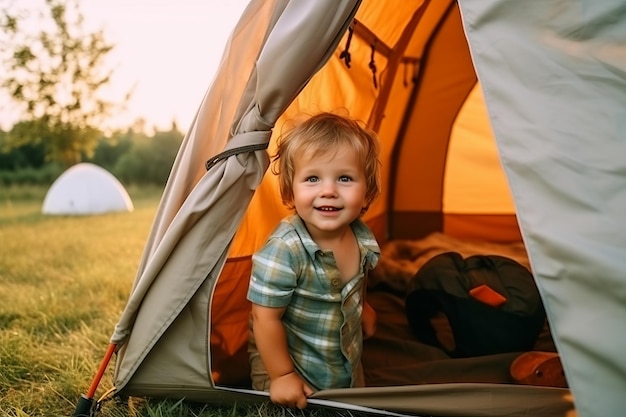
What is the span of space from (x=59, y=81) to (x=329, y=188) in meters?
14.7

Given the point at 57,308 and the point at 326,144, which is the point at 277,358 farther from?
the point at 57,308

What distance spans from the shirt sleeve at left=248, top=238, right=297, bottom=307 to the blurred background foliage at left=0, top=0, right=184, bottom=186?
13.0m

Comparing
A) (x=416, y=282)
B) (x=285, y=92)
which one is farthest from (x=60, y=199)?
(x=285, y=92)

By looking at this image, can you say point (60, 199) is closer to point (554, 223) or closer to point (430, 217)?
point (430, 217)

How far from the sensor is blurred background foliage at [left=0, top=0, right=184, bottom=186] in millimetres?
14453

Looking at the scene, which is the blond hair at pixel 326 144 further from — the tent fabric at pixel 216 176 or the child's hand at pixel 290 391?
the child's hand at pixel 290 391

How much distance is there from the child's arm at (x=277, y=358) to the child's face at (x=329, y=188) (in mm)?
287

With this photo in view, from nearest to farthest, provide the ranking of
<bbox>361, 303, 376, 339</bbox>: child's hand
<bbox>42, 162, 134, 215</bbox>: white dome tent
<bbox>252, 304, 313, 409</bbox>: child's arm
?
<bbox>252, 304, 313, 409</bbox>: child's arm
<bbox>361, 303, 376, 339</bbox>: child's hand
<bbox>42, 162, 134, 215</bbox>: white dome tent

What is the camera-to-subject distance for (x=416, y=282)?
269 centimetres

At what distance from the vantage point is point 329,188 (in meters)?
1.85

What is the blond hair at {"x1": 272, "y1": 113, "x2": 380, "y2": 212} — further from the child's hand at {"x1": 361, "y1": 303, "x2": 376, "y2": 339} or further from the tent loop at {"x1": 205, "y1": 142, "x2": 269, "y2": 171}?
the child's hand at {"x1": 361, "y1": 303, "x2": 376, "y2": 339}

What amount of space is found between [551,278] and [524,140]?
1.01 feet

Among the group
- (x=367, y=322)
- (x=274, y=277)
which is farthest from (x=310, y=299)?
(x=367, y=322)

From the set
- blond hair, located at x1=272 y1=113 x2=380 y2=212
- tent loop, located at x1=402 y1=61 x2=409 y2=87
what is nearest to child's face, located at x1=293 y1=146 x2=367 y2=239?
blond hair, located at x1=272 y1=113 x2=380 y2=212
